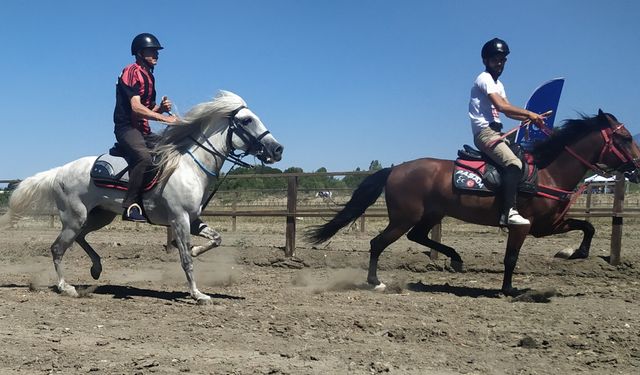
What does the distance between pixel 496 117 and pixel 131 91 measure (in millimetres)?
4471

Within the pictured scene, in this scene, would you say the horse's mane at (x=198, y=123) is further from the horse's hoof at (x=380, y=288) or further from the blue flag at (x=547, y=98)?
the blue flag at (x=547, y=98)

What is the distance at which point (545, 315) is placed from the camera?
5.96 m

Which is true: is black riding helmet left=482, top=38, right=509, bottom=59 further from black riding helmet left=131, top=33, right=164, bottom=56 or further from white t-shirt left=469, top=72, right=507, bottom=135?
black riding helmet left=131, top=33, right=164, bottom=56

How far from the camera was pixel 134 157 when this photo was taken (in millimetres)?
7105

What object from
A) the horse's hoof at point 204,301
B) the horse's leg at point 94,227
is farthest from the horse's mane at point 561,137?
the horse's leg at point 94,227

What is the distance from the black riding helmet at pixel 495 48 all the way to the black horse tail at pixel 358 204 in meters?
2.04

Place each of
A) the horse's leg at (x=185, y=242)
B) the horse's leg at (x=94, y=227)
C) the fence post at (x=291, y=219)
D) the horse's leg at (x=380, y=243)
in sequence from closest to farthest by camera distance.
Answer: the horse's leg at (x=185, y=242) < the horse's leg at (x=94, y=227) < the horse's leg at (x=380, y=243) < the fence post at (x=291, y=219)

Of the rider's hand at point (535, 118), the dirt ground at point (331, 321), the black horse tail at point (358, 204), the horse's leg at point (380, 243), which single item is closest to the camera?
the dirt ground at point (331, 321)

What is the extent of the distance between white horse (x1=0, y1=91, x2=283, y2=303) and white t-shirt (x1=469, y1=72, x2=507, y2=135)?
8.36 feet

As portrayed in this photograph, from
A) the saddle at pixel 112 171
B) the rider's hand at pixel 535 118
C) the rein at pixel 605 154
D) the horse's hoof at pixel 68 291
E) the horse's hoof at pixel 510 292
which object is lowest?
the horse's hoof at pixel 68 291

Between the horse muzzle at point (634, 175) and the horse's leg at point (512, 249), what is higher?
the horse muzzle at point (634, 175)

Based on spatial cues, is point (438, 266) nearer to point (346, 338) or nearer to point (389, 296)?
point (389, 296)

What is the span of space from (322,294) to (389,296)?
831 mm

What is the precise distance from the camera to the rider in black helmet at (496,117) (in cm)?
741
